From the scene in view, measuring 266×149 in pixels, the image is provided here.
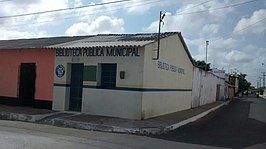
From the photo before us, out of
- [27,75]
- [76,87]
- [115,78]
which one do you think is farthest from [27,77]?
[115,78]

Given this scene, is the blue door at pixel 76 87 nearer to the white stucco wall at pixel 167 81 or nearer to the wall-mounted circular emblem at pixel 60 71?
the wall-mounted circular emblem at pixel 60 71

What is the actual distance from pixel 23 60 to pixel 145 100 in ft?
25.2

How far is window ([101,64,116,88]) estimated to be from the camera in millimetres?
16016

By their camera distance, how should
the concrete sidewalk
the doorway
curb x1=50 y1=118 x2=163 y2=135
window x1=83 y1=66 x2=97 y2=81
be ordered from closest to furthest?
→ 1. curb x1=50 y1=118 x2=163 y2=135
2. the concrete sidewalk
3. window x1=83 y1=66 x2=97 y2=81
4. the doorway

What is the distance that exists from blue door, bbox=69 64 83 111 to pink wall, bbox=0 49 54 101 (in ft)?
3.53

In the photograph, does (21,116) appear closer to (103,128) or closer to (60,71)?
(60,71)

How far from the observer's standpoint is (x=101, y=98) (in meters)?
15.9

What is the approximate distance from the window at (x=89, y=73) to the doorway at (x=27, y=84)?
4.10 metres

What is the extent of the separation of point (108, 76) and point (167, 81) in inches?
152

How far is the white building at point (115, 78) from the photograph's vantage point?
15.1 metres

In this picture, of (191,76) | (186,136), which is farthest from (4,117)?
(191,76)

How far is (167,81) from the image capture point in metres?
18.6

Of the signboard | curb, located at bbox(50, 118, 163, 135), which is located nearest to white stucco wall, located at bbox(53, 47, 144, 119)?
the signboard

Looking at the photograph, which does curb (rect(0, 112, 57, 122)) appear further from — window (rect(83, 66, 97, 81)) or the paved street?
the paved street
